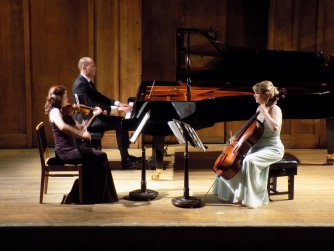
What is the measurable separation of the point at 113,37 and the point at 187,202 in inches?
134

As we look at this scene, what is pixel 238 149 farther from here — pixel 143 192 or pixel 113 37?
pixel 113 37

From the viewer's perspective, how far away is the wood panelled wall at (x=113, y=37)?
25.1 feet

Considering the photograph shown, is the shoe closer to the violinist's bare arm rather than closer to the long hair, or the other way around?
the violinist's bare arm

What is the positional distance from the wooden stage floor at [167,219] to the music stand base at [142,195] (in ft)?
0.19

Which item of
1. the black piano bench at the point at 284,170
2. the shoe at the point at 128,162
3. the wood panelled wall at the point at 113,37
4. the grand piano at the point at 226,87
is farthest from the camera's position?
the wood panelled wall at the point at 113,37

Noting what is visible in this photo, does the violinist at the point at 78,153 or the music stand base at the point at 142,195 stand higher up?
the violinist at the point at 78,153

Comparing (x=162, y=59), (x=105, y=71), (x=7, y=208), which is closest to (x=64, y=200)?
(x=7, y=208)

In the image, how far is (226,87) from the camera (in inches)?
271

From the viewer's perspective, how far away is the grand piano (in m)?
5.80

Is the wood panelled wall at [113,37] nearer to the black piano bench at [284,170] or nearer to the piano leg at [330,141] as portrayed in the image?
the piano leg at [330,141]

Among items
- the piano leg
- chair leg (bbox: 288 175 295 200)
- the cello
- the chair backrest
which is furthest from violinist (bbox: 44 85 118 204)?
the piano leg

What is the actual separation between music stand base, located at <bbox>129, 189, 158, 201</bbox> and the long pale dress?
663 millimetres

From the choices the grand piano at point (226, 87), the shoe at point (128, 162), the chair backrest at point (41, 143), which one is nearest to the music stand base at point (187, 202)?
the grand piano at point (226, 87)
